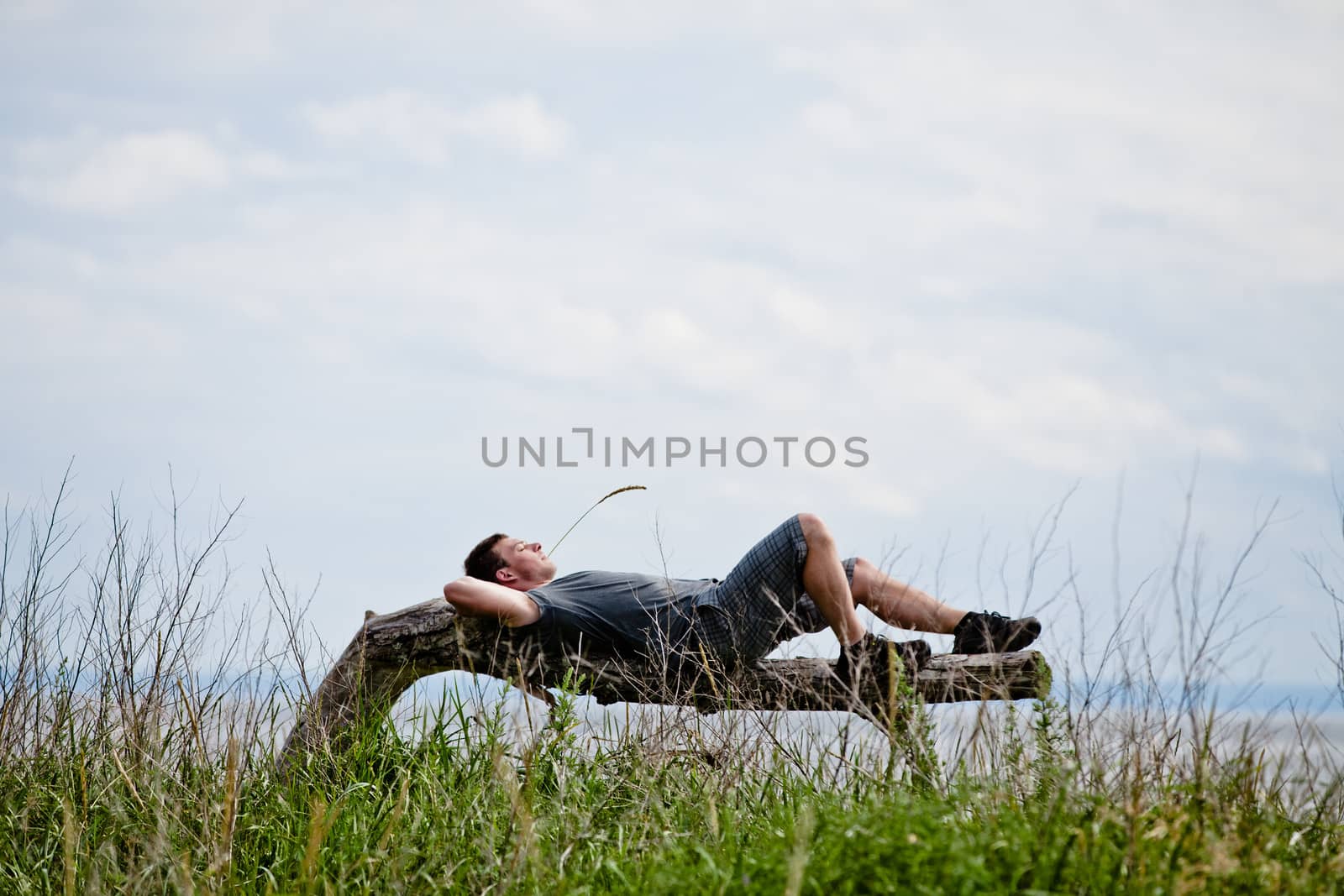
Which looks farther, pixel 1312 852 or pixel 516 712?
pixel 516 712

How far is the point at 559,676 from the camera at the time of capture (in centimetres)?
478

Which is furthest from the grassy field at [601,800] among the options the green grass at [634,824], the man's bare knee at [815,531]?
the man's bare knee at [815,531]

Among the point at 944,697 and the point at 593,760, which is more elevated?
the point at 944,697

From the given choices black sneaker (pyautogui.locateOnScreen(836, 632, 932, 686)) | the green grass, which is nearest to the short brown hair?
the green grass

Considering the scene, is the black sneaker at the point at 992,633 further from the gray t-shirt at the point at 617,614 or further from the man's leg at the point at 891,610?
the gray t-shirt at the point at 617,614

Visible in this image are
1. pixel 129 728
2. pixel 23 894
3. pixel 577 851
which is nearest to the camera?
pixel 577 851

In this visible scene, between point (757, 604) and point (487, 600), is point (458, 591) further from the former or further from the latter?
point (757, 604)

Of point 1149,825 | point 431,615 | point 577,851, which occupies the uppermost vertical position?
point 431,615

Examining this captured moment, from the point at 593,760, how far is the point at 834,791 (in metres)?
1.09

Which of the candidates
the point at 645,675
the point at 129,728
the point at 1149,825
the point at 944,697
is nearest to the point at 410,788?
the point at 645,675

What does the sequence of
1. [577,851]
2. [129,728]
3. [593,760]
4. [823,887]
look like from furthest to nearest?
1. [129,728]
2. [593,760]
3. [577,851]
4. [823,887]

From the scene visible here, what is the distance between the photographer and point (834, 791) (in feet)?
11.4

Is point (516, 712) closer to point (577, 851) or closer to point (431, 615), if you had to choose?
point (577, 851)

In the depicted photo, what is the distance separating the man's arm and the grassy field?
45 centimetres
